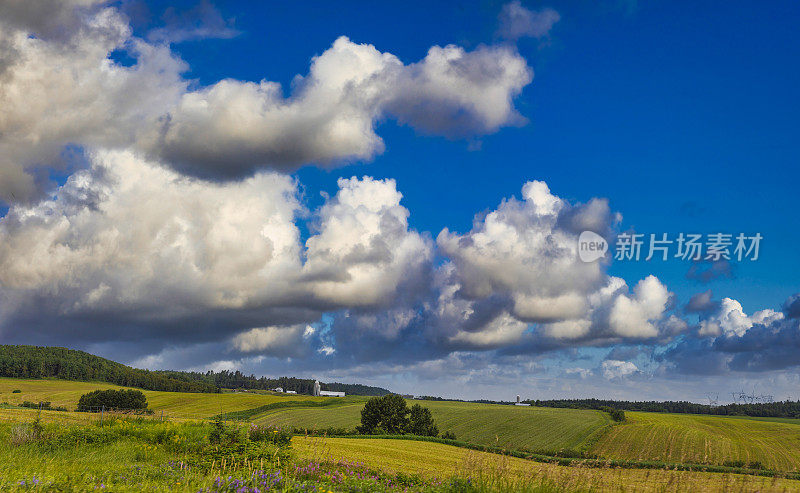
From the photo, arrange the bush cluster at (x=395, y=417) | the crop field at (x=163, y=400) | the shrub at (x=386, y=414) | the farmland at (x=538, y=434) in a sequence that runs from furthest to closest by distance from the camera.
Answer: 1. the crop field at (x=163, y=400)
2. the bush cluster at (x=395, y=417)
3. the shrub at (x=386, y=414)
4. the farmland at (x=538, y=434)

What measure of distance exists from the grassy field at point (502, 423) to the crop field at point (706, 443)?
4533 mm

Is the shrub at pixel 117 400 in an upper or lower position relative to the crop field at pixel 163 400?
upper

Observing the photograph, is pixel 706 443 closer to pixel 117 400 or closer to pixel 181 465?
pixel 181 465

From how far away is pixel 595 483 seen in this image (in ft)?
34.0

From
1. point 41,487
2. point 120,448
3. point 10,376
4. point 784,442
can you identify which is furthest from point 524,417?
point 10,376

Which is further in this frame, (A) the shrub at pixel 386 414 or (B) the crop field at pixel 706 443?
(A) the shrub at pixel 386 414

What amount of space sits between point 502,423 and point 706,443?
32157mm

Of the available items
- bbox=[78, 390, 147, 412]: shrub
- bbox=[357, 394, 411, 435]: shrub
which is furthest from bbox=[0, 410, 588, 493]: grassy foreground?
bbox=[78, 390, 147, 412]: shrub

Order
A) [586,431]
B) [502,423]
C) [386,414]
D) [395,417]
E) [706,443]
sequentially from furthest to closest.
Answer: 1. [502,423]
2. [586,431]
3. [395,417]
4. [386,414]
5. [706,443]

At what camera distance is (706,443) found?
232 ft

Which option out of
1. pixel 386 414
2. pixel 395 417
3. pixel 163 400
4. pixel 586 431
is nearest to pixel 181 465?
pixel 386 414

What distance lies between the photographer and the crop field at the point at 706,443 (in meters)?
61.5

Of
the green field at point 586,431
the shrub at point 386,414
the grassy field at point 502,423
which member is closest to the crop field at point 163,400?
the green field at point 586,431

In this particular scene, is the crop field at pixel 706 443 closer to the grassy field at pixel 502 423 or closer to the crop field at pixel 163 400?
the grassy field at pixel 502 423
